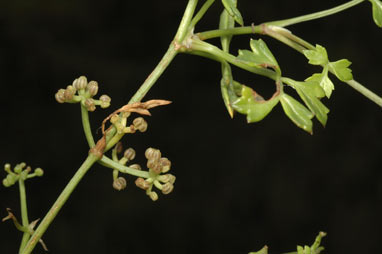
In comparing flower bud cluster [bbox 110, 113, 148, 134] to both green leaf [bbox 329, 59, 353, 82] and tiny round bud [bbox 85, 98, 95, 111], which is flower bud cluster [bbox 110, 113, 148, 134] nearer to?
tiny round bud [bbox 85, 98, 95, 111]

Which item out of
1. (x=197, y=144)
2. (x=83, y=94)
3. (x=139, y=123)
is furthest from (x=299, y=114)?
(x=197, y=144)

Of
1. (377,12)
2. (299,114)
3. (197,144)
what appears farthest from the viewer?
(197,144)

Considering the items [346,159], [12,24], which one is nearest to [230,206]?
[346,159]

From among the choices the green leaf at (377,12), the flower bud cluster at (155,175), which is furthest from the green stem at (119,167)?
the green leaf at (377,12)

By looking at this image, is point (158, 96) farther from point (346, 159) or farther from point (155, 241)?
point (346, 159)

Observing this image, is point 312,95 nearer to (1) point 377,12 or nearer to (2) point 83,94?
(1) point 377,12

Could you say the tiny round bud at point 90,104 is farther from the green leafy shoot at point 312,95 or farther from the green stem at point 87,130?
the green leafy shoot at point 312,95

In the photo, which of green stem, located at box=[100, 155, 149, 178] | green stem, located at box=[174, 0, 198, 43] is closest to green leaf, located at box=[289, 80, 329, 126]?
green stem, located at box=[174, 0, 198, 43]
